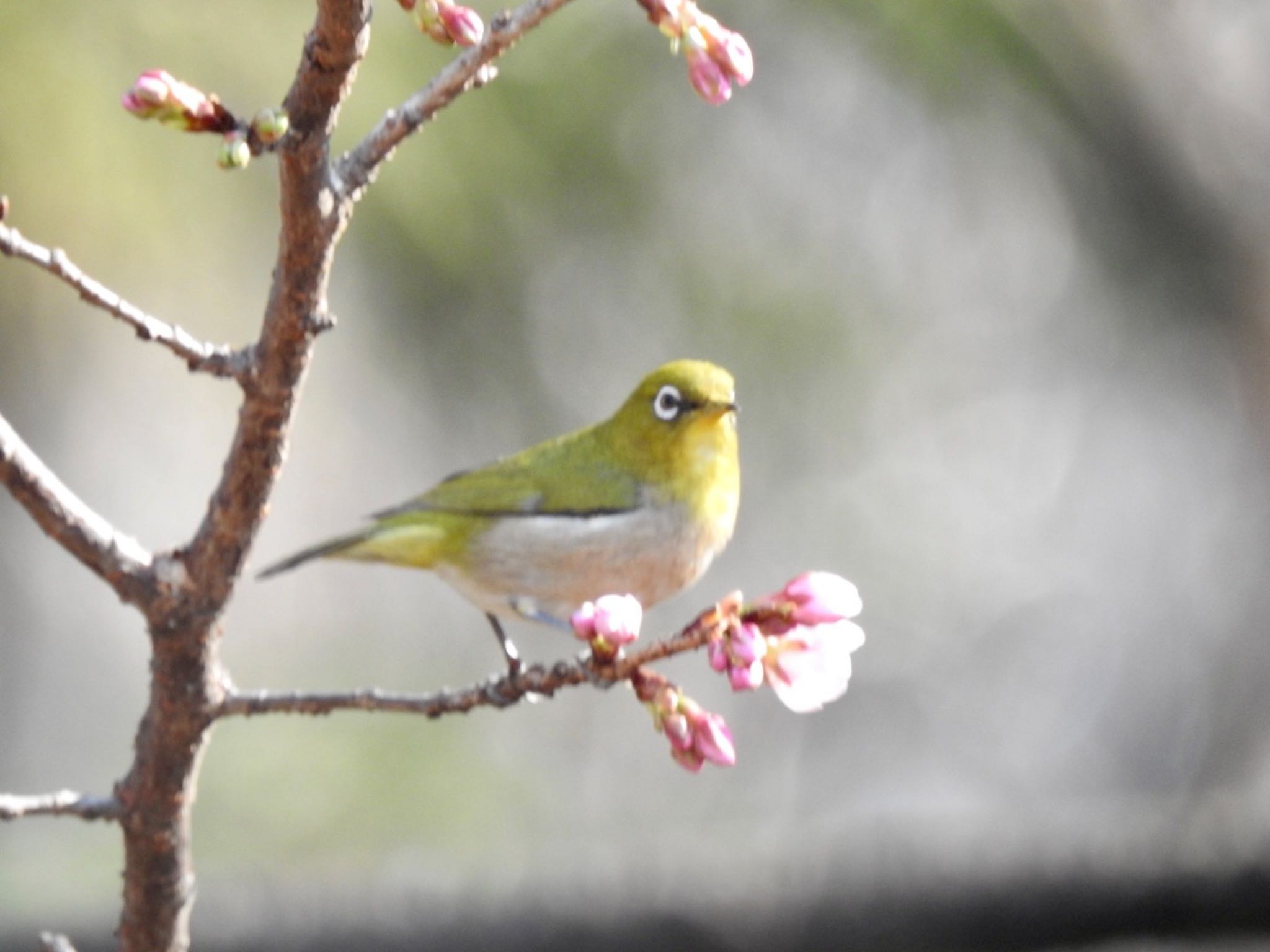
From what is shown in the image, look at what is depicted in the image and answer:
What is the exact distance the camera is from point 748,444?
7.84m

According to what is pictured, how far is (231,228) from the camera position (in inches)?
190

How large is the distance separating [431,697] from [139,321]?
62 centimetres

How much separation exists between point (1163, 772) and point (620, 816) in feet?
9.77

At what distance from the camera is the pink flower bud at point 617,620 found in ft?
5.65

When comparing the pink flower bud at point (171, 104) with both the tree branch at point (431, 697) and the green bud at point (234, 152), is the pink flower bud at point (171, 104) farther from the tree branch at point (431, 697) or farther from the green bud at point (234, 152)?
the tree branch at point (431, 697)

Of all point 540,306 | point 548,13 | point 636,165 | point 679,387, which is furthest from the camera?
point 540,306

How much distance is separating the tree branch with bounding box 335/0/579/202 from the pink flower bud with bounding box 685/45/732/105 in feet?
0.54

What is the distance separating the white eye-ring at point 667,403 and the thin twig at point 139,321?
1.89m

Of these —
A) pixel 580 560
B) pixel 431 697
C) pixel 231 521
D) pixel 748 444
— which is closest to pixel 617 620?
pixel 431 697

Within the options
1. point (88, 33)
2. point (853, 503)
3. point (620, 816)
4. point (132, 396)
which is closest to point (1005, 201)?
point (853, 503)

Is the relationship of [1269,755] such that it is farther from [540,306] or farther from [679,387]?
[679,387]

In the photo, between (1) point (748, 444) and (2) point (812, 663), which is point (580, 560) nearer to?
(2) point (812, 663)

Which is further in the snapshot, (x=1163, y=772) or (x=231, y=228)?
(x=1163, y=772)

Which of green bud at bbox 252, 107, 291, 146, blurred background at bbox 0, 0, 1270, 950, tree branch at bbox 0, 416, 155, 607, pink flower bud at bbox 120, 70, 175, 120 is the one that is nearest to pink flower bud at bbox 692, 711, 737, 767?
tree branch at bbox 0, 416, 155, 607
